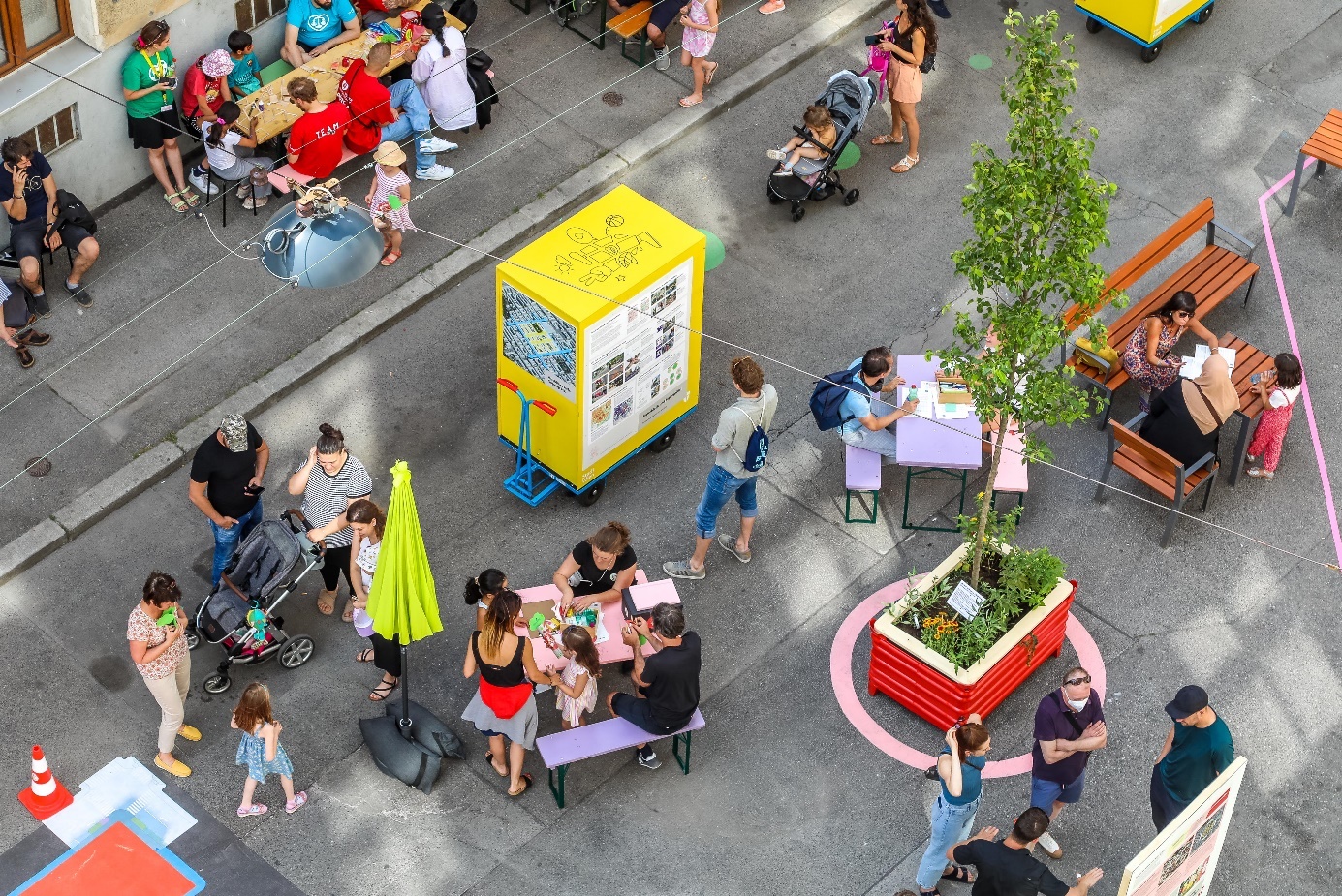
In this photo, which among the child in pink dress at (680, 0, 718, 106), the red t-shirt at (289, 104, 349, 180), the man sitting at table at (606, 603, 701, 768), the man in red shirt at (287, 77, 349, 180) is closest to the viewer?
the man sitting at table at (606, 603, 701, 768)

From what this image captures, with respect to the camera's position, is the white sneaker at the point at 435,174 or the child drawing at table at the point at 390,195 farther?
the white sneaker at the point at 435,174

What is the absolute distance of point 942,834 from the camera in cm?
1141

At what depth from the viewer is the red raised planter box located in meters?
12.5

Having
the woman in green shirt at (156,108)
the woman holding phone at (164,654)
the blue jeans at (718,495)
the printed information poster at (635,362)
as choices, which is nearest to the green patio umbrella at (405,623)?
the woman holding phone at (164,654)

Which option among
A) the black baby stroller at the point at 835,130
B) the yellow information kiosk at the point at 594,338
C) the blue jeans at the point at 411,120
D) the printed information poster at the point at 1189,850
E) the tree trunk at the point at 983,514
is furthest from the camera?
the blue jeans at the point at 411,120

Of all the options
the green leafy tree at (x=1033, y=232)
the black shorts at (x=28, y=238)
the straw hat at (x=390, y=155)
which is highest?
the green leafy tree at (x=1033, y=232)

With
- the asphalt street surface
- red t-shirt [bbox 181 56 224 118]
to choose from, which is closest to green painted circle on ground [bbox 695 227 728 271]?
the asphalt street surface

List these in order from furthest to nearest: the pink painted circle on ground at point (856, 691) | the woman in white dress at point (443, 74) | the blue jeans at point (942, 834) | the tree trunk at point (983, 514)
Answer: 1. the woman in white dress at point (443, 74)
2. the pink painted circle on ground at point (856, 691)
3. the tree trunk at point (983, 514)
4. the blue jeans at point (942, 834)

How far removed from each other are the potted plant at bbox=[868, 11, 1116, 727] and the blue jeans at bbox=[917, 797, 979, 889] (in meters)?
1.18

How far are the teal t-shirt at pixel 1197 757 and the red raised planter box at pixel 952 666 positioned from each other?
1432 millimetres

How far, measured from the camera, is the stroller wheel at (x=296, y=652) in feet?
43.0

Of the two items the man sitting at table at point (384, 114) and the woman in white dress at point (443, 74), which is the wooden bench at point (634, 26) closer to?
the woman in white dress at point (443, 74)

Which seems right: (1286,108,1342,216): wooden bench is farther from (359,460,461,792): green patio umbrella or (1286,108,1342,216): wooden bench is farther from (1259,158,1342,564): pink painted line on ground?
(359,460,461,792): green patio umbrella

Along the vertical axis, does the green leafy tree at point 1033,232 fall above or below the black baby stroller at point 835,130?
above
